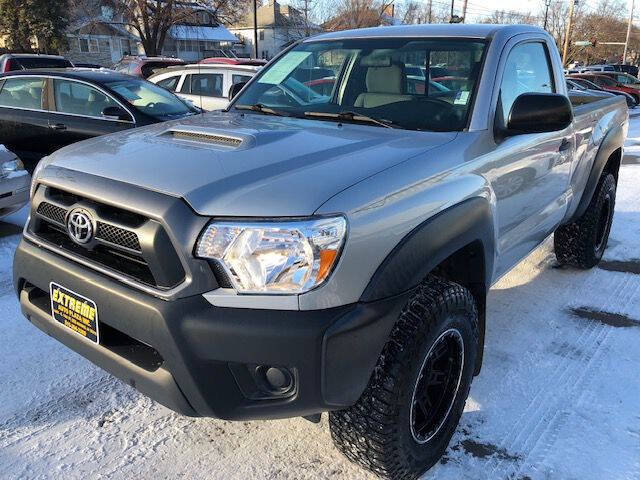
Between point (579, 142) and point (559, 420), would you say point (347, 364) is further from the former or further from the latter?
point (579, 142)

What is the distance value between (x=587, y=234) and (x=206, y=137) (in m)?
3.29

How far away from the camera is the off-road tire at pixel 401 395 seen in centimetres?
205

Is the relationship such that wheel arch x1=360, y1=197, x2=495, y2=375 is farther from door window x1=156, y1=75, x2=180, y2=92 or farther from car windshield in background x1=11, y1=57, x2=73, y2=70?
car windshield in background x1=11, y1=57, x2=73, y2=70

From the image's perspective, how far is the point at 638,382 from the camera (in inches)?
121

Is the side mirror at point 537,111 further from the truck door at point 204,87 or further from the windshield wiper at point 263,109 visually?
the truck door at point 204,87

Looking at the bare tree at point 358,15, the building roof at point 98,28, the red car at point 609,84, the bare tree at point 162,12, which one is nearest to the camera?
the red car at point 609,84

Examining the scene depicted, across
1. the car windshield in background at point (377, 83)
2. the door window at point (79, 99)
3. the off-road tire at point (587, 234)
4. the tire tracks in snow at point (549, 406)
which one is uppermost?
the car windshield in background at point (377, 83)

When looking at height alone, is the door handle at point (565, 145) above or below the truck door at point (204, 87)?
below

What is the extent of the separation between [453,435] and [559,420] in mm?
534

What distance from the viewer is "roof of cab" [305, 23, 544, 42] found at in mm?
3102

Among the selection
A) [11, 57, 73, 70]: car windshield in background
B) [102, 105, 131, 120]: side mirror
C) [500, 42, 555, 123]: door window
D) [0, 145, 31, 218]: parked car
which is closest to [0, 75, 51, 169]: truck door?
[102, 105, 131, 120]: side mirror

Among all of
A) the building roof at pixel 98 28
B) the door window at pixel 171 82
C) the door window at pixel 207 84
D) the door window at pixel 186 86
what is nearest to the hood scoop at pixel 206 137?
the door window at pixel 207 84

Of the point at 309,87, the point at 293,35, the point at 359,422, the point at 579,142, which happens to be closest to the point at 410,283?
the point at 359,422

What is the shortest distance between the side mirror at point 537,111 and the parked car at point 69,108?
17.0 feet
